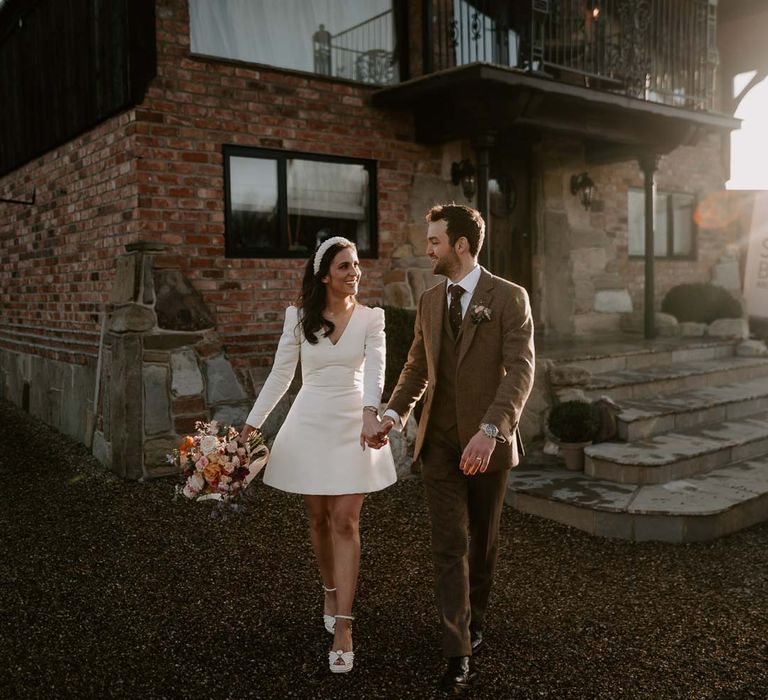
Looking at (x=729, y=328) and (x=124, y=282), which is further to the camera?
(x=729, y=328)

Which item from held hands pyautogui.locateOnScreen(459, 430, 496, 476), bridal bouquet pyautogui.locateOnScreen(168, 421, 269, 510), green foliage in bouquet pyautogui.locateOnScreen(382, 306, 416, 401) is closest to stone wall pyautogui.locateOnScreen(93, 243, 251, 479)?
A: green foliage in bouquet pyautogui.locateOnScreen(382, 306, 416, 401)

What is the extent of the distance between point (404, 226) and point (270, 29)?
2.41 m

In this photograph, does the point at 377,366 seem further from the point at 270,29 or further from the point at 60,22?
the point at 60,22

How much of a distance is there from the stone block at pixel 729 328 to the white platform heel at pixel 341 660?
8791 millimetres

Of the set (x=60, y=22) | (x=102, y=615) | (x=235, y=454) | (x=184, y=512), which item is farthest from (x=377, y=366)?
(x=60, y=22)

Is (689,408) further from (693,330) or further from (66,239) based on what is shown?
(66,239)

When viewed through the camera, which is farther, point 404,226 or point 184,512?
point 404,226

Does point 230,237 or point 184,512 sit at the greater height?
point 230,237

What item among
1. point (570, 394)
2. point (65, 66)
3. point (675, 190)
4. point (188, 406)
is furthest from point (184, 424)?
point (675, 190)

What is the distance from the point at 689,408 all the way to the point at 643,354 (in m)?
1.65

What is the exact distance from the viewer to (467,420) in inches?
126

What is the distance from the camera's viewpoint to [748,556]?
190 inches

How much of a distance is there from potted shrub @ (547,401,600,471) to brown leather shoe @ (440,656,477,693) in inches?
134

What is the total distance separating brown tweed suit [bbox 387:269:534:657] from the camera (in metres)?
3.12
